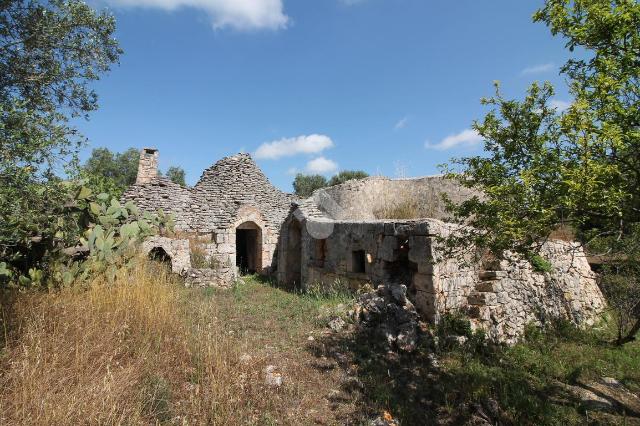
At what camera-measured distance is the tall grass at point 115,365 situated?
300cm

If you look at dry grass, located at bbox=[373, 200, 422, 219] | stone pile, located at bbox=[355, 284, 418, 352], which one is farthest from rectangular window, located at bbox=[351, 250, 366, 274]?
dry grass, located at bbox=[373, 200, 422, 219]

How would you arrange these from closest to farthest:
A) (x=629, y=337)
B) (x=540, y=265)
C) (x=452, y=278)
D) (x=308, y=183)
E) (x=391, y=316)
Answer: (x=391, y=316)
(x=629, y=337)
(x=452, y=278)
(x=540, y=265)
(x=308, y=183)

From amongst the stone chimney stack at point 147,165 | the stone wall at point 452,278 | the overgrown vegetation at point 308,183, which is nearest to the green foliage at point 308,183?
the overgrown vegetation at point 308,183

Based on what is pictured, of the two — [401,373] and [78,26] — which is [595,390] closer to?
[401,373]

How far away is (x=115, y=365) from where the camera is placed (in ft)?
12.4

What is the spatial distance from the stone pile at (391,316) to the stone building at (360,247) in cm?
36

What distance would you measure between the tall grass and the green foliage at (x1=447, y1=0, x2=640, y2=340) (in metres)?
3.26

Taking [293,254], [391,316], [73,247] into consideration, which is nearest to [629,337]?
[391,316]

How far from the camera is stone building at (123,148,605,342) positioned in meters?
7.11

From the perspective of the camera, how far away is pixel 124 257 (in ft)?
19.7

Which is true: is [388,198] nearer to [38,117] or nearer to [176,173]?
[38,117]

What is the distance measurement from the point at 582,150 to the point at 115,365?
16.1 ft

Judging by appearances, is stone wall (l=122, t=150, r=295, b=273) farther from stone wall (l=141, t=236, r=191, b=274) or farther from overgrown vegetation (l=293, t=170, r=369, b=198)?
overgrown vegetation (l=293, t=170, r=369, b=198)

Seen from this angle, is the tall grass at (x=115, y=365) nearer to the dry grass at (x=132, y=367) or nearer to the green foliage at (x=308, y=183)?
the dry grass at (x=132, y=367)
